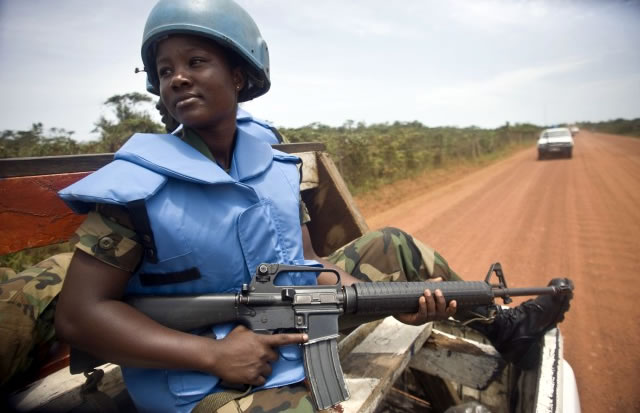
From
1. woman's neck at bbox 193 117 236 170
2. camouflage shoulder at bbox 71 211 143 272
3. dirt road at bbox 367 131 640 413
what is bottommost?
dirt road at bbox 367 131 640 413

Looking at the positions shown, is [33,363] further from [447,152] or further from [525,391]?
[447,152]

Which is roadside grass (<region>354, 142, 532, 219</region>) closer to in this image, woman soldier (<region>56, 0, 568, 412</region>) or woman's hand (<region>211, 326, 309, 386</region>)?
woman soldier (<region>56, 0, 568, 412</region>)

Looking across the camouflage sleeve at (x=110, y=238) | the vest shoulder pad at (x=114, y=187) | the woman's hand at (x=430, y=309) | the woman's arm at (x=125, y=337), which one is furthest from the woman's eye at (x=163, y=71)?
the woman's hand at (x=430, y=309)

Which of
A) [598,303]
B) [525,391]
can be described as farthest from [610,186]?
[525,391]

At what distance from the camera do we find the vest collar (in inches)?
52.8

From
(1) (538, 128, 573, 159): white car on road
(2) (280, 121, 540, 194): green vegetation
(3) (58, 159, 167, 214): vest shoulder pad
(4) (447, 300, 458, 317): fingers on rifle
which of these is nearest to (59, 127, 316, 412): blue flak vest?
(3) (58, 159, 167, 214): vest shoulder pad

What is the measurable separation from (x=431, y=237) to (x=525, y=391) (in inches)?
175

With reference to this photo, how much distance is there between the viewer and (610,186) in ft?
32.8

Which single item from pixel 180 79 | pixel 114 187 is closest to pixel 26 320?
pixel 114 187

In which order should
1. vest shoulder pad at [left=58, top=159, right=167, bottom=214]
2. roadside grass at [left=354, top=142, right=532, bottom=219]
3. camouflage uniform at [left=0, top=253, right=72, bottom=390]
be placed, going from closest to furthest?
1. vest shoulder pad at [left=58, top=159, right=167, bottom=214]
2. camouflage uniform at [left=0, top=253, right=72, bottom=390]
3. roadside grass at [left=354, top=142, right=532, bottom=219]

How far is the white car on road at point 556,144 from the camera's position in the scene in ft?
57.5

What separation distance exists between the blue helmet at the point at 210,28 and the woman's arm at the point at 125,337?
92 cm

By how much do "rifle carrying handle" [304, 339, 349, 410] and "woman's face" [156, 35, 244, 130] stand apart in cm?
109

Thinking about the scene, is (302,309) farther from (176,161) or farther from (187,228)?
(176,161)
